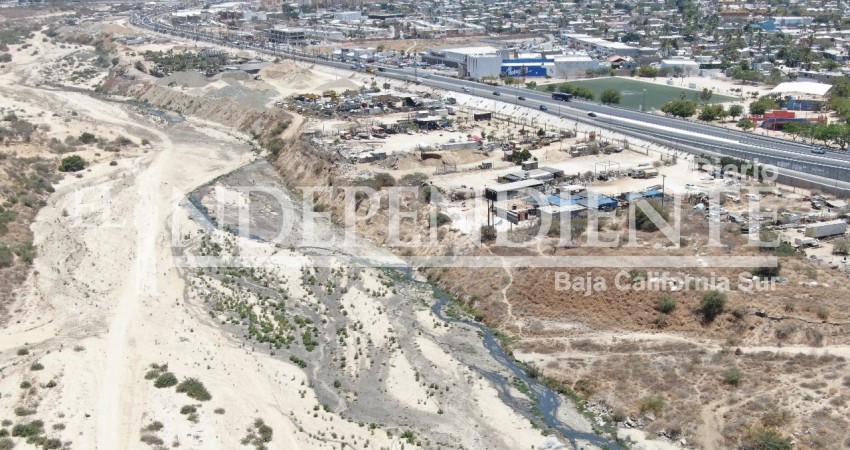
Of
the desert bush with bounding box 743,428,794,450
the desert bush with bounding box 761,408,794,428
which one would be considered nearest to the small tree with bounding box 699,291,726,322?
the desert bush with bounding box 761,408,794,428

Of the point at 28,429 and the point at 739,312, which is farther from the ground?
the point at 739,312

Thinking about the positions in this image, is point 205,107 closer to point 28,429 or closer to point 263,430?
point 28,429

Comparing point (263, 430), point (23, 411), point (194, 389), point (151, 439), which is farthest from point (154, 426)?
point (23, 411)

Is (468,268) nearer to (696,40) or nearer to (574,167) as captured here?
(574,167)

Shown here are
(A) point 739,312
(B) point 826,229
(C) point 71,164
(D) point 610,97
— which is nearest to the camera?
(A) point 739,312

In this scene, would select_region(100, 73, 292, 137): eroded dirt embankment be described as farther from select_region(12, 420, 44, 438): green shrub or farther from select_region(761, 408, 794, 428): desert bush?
select_region(761, 408, 794, 428): desert bush

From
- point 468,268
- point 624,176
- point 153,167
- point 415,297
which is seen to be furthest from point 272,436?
point 153,167
